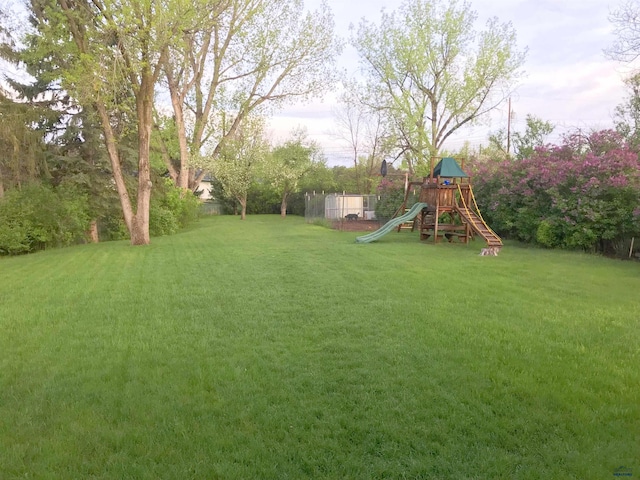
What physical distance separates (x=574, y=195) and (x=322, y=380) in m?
12.2

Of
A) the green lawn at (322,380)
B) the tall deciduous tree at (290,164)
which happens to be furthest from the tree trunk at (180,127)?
the green lawn at (322,380)

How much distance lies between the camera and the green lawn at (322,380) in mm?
2900

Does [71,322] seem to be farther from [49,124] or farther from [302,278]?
[49,124]

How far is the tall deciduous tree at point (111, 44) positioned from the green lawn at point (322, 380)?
23.4 ft

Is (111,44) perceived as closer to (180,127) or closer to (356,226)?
(180,127)

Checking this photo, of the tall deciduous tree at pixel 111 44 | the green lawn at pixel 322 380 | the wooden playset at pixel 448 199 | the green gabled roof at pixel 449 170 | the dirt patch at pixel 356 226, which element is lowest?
the green lawn at pixel 322 380

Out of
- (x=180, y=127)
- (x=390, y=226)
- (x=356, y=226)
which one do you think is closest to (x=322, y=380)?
(x=390, y=226)

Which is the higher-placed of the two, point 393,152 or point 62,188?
point 393,152

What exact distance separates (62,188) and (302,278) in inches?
570

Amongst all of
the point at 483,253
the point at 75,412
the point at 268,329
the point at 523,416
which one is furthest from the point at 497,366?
the point at 483,253

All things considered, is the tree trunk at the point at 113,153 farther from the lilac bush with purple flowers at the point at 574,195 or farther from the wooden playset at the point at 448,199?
the lilac bush with purple flowers at the point at 574,195

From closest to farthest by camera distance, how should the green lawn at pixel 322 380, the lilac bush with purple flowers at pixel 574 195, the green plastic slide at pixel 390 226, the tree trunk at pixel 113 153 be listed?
the green lawn at pixel 322 380, the lilac bush with purple flowers at pixel 574 195, the tree trunk at pixel 113 153, the green plastic slide at pixel 390 226

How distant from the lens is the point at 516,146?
92.0 ft

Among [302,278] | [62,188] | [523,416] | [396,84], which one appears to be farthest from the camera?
[396,84]
